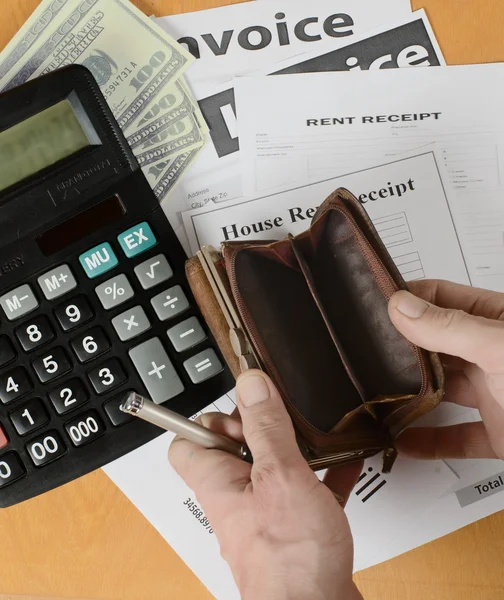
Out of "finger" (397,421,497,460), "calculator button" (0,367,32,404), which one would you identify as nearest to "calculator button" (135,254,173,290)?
"calculator button" (0,367,32,404)

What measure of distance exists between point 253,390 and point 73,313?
0.47 ft

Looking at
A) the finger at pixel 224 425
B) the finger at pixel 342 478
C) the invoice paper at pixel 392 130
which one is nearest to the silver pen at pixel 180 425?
the finger at pixel 224 425

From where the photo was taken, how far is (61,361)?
41 cm

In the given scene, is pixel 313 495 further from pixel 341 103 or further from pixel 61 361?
pixel 341 103

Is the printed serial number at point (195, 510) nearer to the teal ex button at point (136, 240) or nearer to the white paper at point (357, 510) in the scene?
the white paper at point (357, 510)

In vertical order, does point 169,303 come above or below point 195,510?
above

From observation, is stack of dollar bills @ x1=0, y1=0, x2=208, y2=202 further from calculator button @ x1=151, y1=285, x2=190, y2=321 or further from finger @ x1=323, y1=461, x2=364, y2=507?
finger @ x1=323, y1=461, x2=364, y2=507

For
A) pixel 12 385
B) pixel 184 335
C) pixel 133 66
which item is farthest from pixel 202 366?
pixel 133 66

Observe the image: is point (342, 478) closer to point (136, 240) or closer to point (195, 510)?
point (195, 510)

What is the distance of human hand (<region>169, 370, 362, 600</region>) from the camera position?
0.33m

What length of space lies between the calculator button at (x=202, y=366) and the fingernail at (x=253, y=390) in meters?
0.07

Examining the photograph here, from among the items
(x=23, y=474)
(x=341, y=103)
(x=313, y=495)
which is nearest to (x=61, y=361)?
(x=23, y=474)

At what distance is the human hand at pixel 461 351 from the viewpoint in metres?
0.34

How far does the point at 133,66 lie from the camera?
486mm
